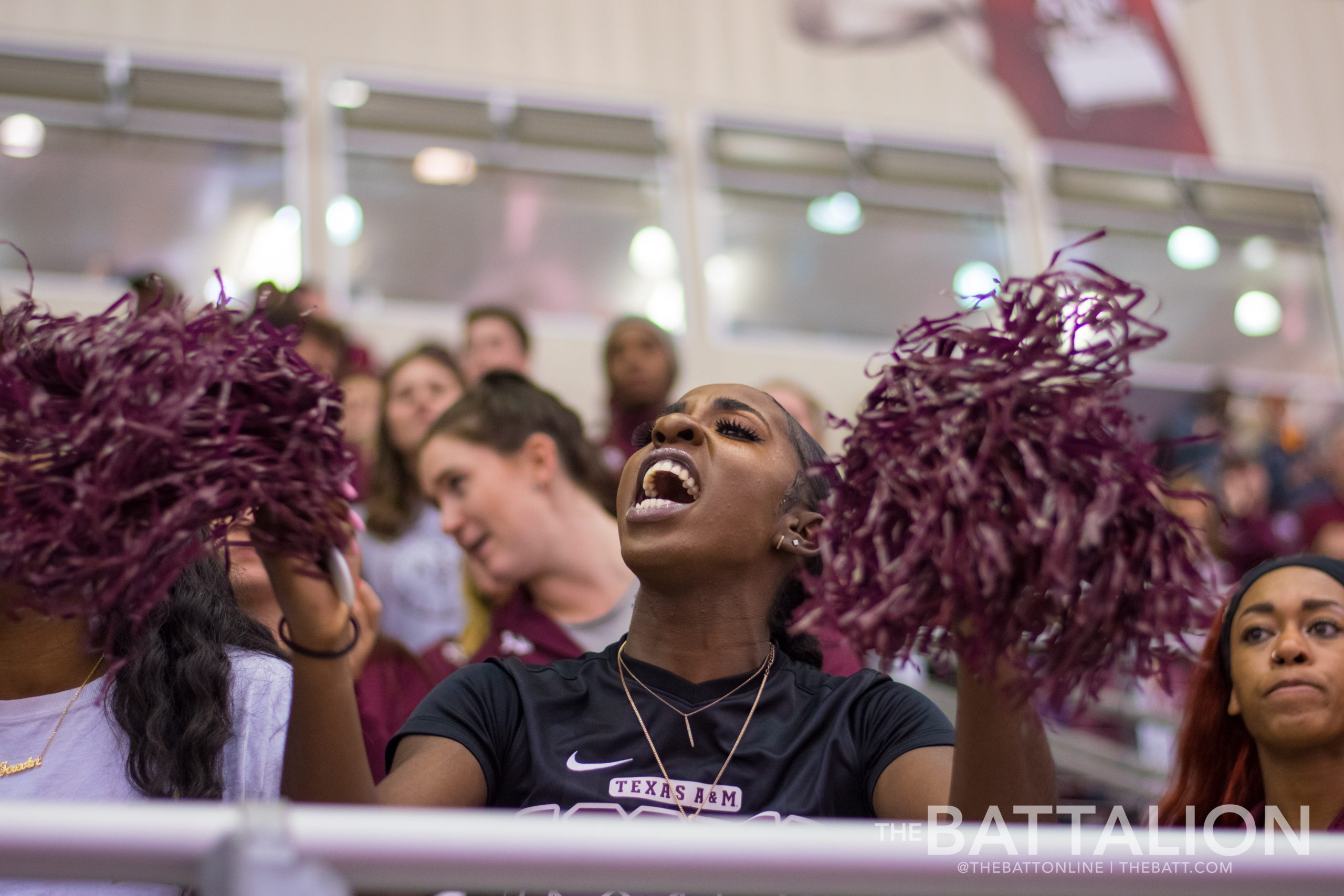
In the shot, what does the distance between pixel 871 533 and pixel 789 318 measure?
20.0 ft

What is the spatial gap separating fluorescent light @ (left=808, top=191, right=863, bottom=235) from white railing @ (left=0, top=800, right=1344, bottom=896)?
6.65 m

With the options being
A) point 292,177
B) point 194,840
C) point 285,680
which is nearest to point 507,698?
point 285,680

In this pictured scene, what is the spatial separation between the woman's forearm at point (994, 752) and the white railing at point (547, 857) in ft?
0.89

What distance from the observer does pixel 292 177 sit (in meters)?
6.78

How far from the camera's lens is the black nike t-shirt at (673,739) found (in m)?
1.78

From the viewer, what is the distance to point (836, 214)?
768 centimetres

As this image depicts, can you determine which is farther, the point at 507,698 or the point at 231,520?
the point at 507,698

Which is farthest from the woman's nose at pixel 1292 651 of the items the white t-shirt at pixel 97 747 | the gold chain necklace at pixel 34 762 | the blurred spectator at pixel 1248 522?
the blurred spectator at pixel 1248 522

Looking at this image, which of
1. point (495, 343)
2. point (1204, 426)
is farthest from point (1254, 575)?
point (1204, 426)

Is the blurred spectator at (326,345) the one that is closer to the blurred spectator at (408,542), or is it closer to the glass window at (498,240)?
the blurred spectator at (408,542)

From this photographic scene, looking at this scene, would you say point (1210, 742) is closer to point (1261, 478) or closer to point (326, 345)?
point (326, 345)

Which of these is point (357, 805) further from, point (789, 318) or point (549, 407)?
point (789, 318)

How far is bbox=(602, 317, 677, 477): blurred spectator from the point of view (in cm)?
432

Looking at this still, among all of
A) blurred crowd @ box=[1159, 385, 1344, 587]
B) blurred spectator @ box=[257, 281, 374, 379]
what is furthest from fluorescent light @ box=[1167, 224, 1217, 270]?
blurred spectator @ box=[257, 281, 374, 379]
